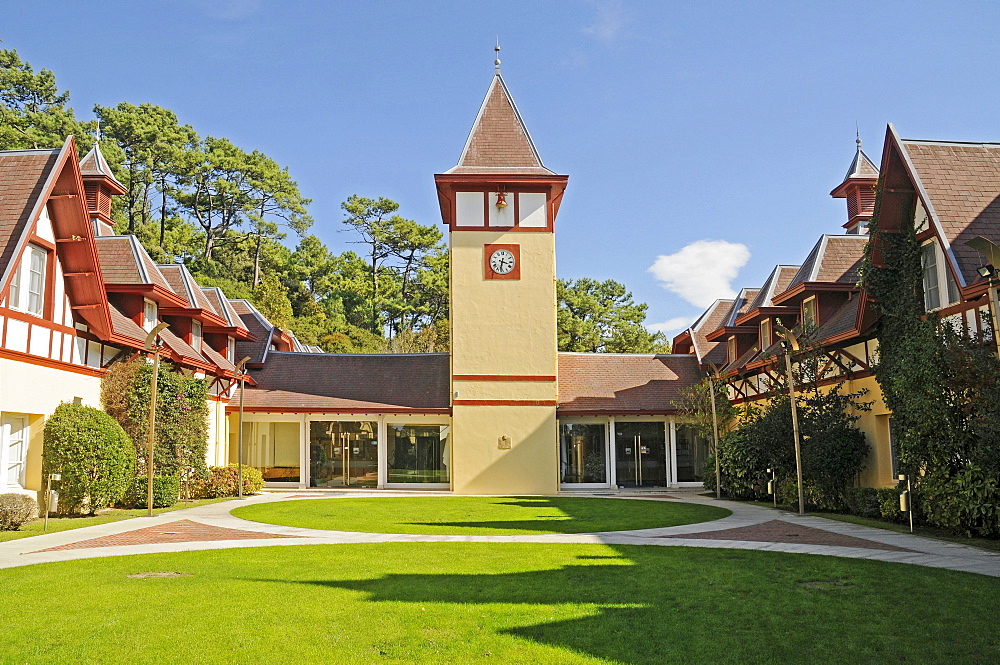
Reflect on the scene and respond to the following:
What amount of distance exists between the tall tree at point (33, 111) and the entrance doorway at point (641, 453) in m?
32.8

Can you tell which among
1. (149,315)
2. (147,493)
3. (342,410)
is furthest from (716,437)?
(149,315)

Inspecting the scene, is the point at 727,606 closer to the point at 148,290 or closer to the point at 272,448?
the point at 148,290

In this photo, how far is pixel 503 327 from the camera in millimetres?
28094

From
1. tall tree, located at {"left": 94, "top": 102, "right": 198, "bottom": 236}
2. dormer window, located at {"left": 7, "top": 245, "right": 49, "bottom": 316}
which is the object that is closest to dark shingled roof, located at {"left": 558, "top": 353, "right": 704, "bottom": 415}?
dormer window, located at {"left": 7, "top": 245, "right": 49, "bottom": 316}

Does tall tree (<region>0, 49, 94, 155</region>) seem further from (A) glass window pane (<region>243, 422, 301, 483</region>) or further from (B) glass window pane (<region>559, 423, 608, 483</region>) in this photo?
(B) glass window pane (<region>559, 423, 608, 483</region>)

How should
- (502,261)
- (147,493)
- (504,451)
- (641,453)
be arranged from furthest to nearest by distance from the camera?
(641,453) < (502,261) < (504,451) < (147,493)

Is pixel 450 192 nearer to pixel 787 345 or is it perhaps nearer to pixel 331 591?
pixel 787 345

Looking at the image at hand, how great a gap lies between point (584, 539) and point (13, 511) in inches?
398

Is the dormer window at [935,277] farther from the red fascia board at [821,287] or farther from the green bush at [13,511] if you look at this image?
the green bush at [13,511]

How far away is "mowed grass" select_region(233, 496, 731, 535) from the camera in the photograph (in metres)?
16.0

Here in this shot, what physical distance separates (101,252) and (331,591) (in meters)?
17.0

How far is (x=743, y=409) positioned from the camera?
89.0 ft

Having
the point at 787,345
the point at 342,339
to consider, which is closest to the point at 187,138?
the point at 342,339

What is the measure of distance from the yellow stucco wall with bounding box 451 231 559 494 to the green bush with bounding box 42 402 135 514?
12070 millimetres
